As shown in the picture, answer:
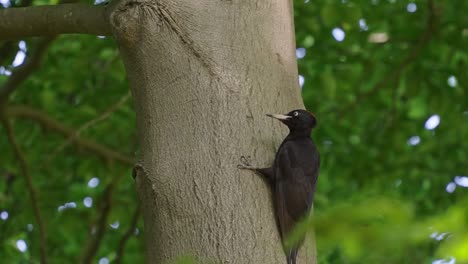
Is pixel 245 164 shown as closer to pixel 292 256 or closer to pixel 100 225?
pixel 292 256

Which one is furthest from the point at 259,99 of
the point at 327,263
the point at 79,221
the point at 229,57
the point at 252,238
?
the point at 79,221

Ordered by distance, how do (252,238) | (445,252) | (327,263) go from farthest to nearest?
1. (327,263)
2. (252,238)
3. (445,252)

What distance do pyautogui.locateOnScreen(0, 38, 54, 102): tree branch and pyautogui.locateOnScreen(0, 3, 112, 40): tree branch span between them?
5.83 ft

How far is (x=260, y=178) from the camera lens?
105 inches

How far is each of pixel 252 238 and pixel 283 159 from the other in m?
0.51

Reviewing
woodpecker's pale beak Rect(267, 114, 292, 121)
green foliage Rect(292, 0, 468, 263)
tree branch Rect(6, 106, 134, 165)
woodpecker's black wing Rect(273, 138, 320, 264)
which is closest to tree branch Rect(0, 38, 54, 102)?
tree branch Rect(6, 106, 134, 165)

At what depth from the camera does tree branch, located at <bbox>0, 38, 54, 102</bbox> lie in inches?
208

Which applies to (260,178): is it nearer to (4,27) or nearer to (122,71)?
(4,27)

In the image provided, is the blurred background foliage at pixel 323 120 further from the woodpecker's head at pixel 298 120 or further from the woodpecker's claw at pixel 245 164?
the woodpecker's claw at pixel 245 164

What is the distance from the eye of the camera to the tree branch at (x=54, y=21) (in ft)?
10.2

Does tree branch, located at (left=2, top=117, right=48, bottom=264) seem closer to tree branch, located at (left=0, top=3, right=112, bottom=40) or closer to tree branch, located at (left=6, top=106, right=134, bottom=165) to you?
tree branch, located at (left=6, top=106, right=134, bottom=165)

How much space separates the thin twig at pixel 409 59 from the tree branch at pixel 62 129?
6.21 ft

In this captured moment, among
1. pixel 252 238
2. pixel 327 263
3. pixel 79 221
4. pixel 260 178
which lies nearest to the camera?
pixel 252 238

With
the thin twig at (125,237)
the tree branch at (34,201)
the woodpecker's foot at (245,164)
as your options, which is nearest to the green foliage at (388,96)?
the thin twig at (125,237)
